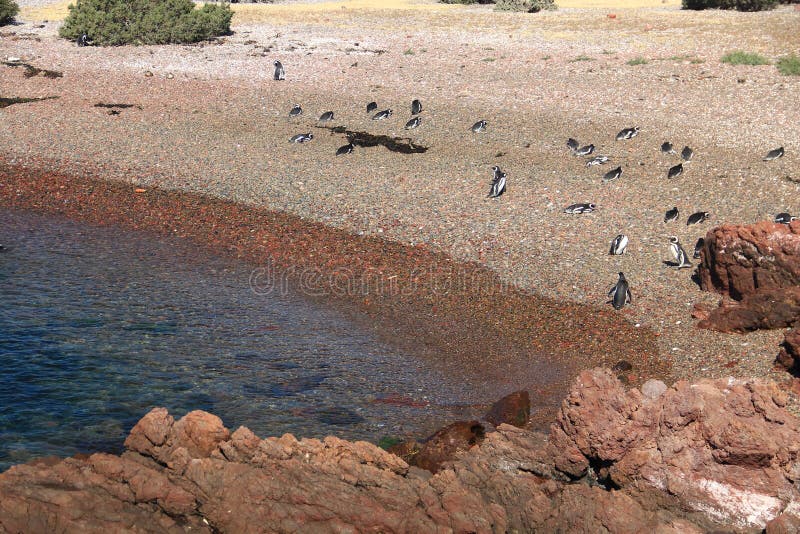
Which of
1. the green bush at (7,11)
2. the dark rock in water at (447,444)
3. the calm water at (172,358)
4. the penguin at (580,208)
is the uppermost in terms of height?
the green bush at (7,11)

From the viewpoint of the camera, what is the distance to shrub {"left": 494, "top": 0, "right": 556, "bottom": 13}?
40956 millimetres

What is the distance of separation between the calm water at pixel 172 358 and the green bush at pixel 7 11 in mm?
23163

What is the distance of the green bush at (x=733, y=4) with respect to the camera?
124ft

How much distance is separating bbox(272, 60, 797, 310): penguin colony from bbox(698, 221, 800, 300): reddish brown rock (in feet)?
4.30

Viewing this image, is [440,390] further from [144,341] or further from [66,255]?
[66,255]

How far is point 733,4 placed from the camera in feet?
126

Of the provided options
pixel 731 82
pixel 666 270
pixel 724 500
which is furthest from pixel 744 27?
pixel 724 500

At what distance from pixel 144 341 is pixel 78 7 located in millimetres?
26309

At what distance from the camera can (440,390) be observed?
40.7 feet

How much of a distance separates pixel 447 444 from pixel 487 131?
1564cm

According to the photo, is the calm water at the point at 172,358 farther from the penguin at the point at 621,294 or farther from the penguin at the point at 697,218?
the penguin at the point at 697,218

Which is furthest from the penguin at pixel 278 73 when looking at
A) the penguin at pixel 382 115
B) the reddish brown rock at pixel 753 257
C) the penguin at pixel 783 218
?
the reddish brown rock at pixel 753 257

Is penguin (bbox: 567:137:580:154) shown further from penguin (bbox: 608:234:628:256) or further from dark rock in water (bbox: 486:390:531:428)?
dark rock in water (bbox: 486:390:531:428)

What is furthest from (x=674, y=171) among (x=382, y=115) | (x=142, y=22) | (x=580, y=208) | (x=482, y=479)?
(x=142, y=22)
